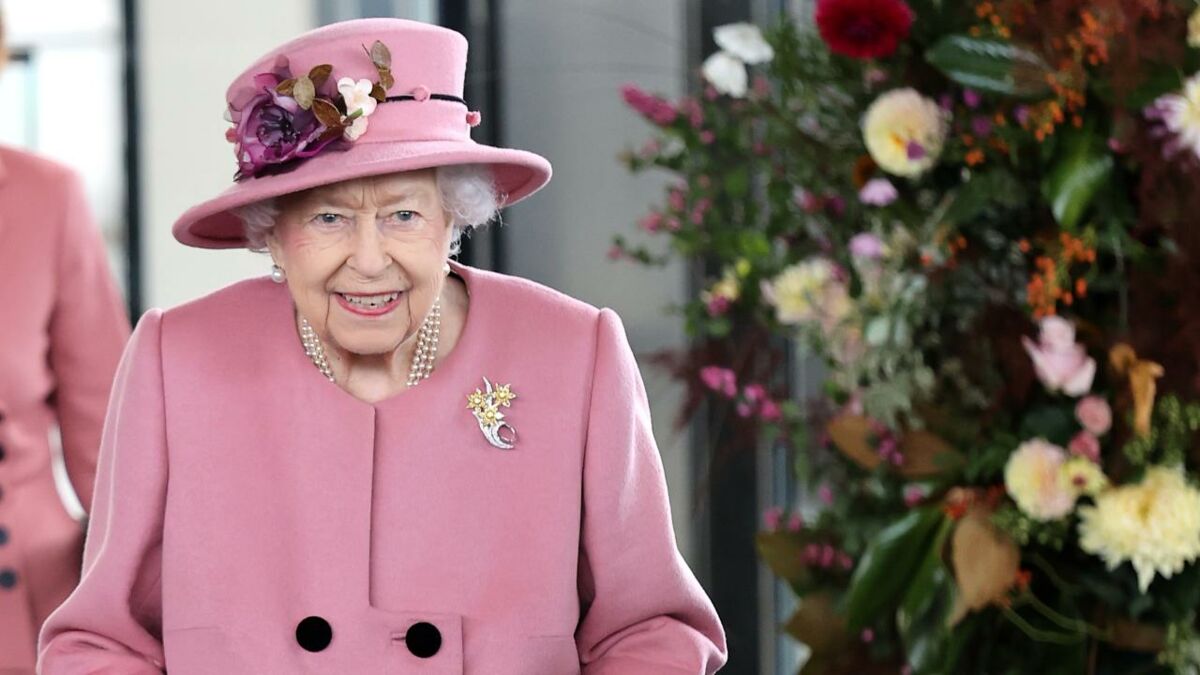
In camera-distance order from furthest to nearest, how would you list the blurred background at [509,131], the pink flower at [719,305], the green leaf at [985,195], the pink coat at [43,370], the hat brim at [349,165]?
the blurred background at [509,131] → the pink coat at [43,370] → the pink flower at [719,305] → the green leaf at [985,195] → the hat brim at [349,165]

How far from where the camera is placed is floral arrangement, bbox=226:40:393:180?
1.79 meters

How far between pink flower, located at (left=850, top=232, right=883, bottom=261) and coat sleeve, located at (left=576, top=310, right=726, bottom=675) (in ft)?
1.07

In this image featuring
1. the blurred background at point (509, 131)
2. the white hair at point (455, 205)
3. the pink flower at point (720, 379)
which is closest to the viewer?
the white hair at point (455, 205)

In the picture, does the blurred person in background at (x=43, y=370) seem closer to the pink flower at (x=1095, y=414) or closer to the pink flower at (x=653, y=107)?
the pink flower at (x=653, y=107)

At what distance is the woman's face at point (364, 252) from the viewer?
5.95 ft

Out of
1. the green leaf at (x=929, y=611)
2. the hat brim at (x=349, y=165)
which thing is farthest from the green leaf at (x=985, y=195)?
the hat brim at (x=349, y=165)

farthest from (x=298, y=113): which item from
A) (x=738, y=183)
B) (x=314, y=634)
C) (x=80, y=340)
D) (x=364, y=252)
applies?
(x=80, y=340)

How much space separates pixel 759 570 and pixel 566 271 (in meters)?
0.73

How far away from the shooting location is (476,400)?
1.93 metres

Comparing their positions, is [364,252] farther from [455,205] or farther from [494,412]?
[494,412]

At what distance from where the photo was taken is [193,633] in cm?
186

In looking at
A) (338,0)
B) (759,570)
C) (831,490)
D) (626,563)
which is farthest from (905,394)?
(338,0)

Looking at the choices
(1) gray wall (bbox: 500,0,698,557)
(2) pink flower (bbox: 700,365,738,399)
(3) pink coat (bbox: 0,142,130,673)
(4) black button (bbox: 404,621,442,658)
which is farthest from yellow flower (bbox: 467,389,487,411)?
(1) gray wall (bbox: 500,0,698,557)

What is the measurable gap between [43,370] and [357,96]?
3.81 feet
